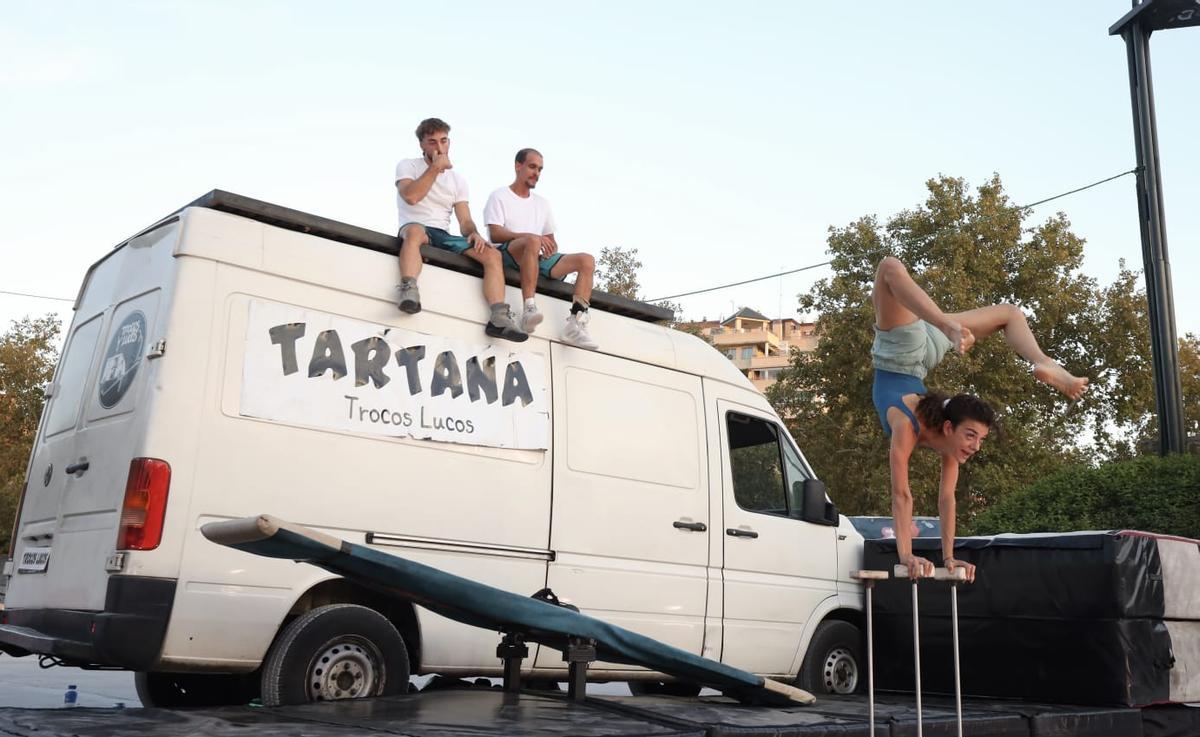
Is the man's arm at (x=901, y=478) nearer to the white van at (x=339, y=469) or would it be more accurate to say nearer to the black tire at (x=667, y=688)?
the white van at (x=339, y=469)

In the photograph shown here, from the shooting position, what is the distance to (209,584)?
5168mm

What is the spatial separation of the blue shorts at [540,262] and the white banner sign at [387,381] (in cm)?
77

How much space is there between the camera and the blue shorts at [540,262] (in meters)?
7.09

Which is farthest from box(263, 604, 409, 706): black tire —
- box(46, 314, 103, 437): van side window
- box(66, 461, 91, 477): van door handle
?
box(46, 314, 103, 437): van side window

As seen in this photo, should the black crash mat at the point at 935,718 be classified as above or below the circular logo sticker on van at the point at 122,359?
below

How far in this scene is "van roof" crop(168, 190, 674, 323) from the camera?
5680mm

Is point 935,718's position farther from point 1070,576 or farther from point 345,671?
point 345,671

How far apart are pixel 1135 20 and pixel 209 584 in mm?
11960

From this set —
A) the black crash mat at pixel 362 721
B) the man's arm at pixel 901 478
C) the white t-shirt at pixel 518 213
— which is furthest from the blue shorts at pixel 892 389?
the white t-shirt at pixel 518 213

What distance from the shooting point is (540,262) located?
727cm

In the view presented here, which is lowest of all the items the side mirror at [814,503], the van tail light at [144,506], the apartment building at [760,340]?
the van tail light at [144,506]

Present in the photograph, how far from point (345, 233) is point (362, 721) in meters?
2.64

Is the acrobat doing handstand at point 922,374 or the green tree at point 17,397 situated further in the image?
the green tree at point 17,397

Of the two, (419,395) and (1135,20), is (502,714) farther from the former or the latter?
(1135,20)
